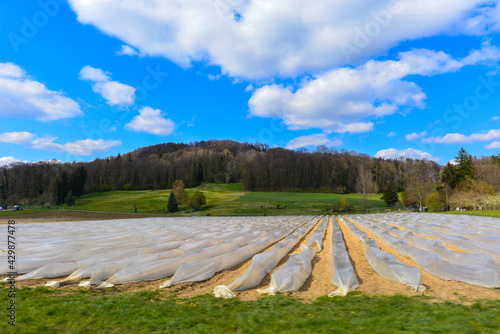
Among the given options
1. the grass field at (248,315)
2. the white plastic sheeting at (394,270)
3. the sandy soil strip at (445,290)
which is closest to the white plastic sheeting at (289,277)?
the grass field at (248,315)

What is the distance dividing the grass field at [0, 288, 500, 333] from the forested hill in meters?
80.2

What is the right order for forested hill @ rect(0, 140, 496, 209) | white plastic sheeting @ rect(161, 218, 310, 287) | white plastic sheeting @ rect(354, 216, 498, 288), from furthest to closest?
forested hill @ rect(0, 140, 496, 209) < white plastic sheeting @ rect(161, 218, 310, 287) < white plastic sheeting @ rect(354, 216, 498, 288)

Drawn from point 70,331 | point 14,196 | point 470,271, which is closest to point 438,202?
point 470,271

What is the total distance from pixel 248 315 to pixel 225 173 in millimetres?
108264

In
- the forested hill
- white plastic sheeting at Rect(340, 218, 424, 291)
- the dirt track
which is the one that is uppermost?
the forested hill

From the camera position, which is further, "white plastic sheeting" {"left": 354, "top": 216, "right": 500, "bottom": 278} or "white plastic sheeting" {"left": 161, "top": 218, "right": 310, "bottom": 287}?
"white plastic sheeting" {"left": 161, "top": 218, "right": 310, "bottom": 287}

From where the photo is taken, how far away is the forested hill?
8981 cm

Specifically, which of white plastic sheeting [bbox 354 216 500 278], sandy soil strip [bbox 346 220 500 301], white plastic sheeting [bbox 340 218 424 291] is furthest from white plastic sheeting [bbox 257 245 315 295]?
white plastic sheeting [bbox 354 216 500 278]

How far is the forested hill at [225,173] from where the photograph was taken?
8981 cm

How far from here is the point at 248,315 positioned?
502cm

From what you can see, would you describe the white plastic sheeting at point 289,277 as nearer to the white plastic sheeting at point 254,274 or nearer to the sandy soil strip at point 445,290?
the white plastic sheeting at point 254,274

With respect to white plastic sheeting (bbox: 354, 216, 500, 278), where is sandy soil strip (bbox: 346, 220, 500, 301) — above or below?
below

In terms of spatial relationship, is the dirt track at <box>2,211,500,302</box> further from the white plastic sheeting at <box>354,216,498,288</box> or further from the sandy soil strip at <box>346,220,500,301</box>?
the white plastic sheeting at <box>354,216,498,288</box>

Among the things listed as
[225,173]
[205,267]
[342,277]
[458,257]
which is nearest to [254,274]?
[205,267]
